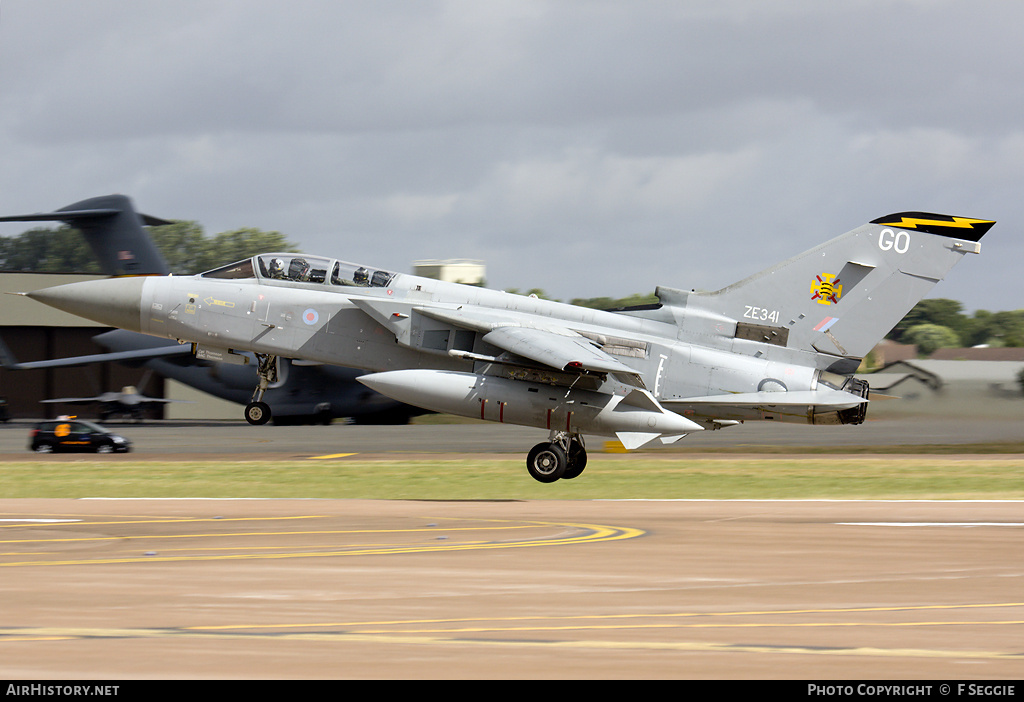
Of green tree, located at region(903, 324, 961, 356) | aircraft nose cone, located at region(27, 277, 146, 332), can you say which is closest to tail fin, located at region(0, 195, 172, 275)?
aircraft nose cone, located at region(27, 277, 146, 332)

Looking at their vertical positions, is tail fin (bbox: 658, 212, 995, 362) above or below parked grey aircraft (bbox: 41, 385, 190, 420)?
above

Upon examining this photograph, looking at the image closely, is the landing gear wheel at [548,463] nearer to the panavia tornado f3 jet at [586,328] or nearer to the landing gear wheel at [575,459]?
the panavia tornado f3 jet at [586,328]

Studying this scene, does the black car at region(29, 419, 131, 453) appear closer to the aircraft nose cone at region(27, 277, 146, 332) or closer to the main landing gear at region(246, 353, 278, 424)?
the aircraft nose cone at region(27, 277, 146, 332)

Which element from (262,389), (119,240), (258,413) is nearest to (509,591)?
(258,413)

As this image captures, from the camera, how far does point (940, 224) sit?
2033cm

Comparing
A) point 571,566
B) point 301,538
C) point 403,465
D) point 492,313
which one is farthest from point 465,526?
point 403,465

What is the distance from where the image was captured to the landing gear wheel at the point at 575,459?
20.7 metres

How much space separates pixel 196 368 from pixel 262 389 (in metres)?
27.0

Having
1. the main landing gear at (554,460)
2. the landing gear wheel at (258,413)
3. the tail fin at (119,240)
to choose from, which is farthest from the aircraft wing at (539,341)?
the tail fin at (119,240)

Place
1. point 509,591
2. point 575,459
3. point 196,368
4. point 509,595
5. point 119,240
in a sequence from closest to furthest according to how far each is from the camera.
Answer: point 509,595, point 509,591, point 575,459, point 119,240, point 196,368

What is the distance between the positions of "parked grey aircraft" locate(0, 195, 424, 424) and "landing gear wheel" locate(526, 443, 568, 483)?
19.8 metres

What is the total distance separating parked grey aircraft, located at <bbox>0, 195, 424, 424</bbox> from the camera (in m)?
39.8

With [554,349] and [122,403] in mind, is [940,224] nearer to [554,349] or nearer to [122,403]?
[554,349]

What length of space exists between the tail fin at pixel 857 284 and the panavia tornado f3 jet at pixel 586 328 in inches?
1.1
